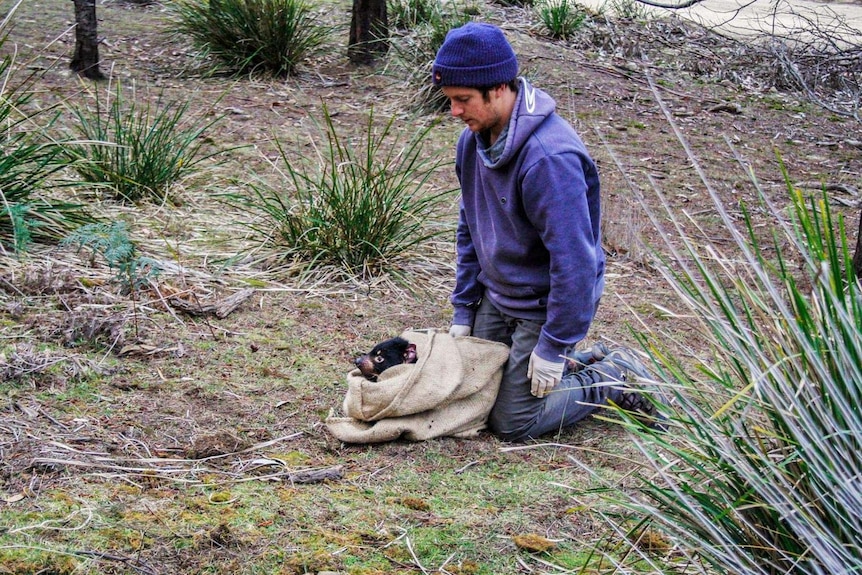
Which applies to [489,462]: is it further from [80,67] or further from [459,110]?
[80,67]

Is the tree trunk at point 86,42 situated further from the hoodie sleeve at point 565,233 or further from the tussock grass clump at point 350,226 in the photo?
the hoodie sleeve at point 565,233

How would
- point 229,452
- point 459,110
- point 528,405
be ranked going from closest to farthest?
point 229,452 < point 459,110 < point 528,405

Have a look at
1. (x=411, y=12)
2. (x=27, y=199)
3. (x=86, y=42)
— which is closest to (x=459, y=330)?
(x=27, y=199)

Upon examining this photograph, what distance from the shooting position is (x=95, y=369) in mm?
3689

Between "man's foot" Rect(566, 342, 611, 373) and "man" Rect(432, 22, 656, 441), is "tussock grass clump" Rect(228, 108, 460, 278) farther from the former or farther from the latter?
"man's foot" Rect(566, 342, 611, 373)

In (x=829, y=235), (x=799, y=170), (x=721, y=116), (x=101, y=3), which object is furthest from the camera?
(x=101, y=3)

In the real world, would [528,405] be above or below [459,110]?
below

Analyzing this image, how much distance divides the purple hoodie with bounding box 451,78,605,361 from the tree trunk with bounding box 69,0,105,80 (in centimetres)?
512

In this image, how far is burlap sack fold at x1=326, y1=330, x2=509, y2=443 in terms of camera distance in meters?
3.57

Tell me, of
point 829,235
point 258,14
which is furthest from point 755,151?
point 829,235

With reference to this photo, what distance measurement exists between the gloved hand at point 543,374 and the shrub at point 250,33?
5.66 meters

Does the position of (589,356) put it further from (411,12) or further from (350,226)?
(411,12)

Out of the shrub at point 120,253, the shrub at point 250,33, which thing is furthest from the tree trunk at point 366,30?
the shrub at point 120,253

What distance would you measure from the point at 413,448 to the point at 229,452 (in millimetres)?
694
